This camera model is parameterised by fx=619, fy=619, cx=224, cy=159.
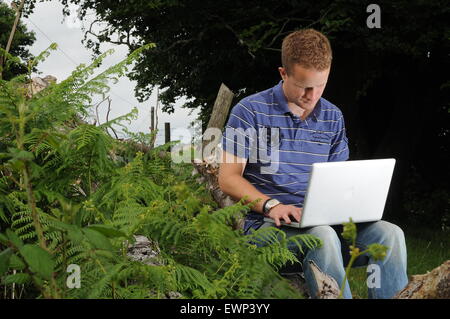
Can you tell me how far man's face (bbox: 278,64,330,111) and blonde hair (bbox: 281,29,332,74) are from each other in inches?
1.1

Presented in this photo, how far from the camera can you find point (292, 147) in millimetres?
3523

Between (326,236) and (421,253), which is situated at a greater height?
(326,236)

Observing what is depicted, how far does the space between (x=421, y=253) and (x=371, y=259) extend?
24.4ft

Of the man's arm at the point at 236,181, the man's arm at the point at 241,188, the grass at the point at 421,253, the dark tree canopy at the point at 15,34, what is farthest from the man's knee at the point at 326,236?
the dark tree canopy at the point at 15,34

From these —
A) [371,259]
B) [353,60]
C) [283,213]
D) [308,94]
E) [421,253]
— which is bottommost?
[421,253]

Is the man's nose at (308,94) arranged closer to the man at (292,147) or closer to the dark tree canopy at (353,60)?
the man at (292,147)

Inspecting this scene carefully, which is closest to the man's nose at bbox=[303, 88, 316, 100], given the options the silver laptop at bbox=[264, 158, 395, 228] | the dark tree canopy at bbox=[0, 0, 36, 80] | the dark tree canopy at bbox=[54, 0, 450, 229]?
the silver laptop at bbox=[264, 158, 395, 228]

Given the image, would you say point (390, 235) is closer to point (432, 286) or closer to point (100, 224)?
point (432, 286)


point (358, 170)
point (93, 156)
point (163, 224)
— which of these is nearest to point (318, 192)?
A: point (358, 170)

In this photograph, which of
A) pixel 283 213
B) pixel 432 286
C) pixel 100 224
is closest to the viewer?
pixel 100 224

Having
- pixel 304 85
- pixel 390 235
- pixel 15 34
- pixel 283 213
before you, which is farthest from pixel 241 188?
pixel 15 34

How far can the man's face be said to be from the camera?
329cm
